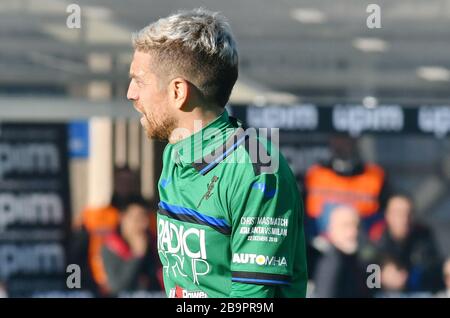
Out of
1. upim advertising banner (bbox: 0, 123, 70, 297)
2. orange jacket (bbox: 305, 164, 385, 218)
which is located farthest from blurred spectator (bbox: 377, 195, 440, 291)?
upim advertising banner (bbox: 0, 123, 70, 297)

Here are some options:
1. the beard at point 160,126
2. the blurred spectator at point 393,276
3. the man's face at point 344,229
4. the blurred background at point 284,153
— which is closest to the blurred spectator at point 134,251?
the blurred background at point 284,153

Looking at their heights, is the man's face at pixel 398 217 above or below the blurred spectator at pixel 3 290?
above

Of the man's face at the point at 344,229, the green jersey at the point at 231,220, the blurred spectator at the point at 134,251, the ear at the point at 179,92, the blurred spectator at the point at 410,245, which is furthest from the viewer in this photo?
the blurred spectator at the point at 410,245

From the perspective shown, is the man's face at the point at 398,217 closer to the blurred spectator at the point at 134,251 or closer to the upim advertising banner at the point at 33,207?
the blurred spectator at the point at 134,251

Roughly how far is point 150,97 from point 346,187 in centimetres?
606

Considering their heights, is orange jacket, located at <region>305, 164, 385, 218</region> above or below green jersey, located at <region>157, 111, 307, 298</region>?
below

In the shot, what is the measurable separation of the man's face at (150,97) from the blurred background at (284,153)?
5.51 metres

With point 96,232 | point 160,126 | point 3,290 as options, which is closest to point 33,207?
point 96,232

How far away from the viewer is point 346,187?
8203 mm

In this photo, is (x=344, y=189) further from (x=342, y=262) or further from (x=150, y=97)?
(x=150, y=97)

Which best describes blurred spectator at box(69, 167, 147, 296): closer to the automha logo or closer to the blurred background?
the blurred background

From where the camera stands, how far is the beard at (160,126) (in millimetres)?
2242

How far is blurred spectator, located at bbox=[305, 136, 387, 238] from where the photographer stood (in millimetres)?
8070
